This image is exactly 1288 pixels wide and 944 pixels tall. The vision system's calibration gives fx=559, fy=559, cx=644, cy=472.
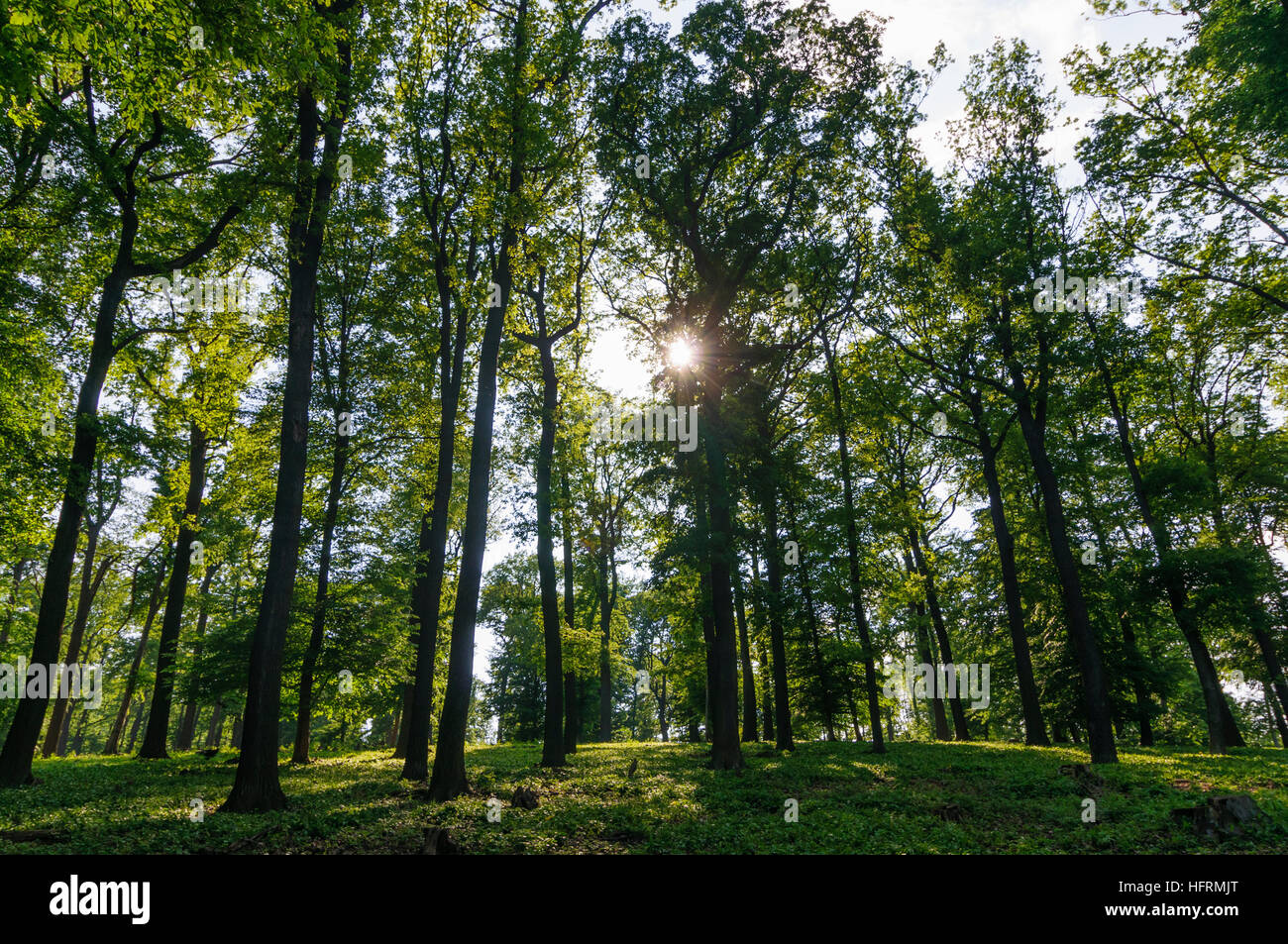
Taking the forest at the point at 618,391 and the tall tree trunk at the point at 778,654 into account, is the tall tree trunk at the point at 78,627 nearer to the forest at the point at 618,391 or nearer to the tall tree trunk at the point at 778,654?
the forest at the point at 618,391

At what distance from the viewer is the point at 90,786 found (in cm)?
1108

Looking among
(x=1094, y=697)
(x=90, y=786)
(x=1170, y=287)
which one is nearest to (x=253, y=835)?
(x=90, y=786)

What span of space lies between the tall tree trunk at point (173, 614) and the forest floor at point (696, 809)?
2.60 metres

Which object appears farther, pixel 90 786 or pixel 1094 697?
pixel 1094 697

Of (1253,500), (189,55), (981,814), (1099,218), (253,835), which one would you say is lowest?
(981,814)

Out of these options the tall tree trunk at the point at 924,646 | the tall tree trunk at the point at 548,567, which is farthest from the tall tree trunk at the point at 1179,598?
the tall tree trunk at the point at 548,567

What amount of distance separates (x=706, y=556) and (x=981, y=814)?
7.42m

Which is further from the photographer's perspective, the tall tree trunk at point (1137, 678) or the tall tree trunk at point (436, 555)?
the tall tree trunk at point (1137, 678)

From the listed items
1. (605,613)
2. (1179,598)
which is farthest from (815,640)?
(605,613)

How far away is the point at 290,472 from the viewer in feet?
33.0

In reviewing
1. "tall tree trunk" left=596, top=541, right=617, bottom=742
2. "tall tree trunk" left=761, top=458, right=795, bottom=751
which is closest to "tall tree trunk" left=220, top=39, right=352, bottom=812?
"tall tree trunk" left=761, top=458, right=795, bottom=751

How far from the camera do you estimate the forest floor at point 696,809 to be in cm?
711

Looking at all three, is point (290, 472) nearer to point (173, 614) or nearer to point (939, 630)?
point (173, 614)

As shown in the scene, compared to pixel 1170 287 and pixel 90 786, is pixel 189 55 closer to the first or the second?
pixel 90 786
